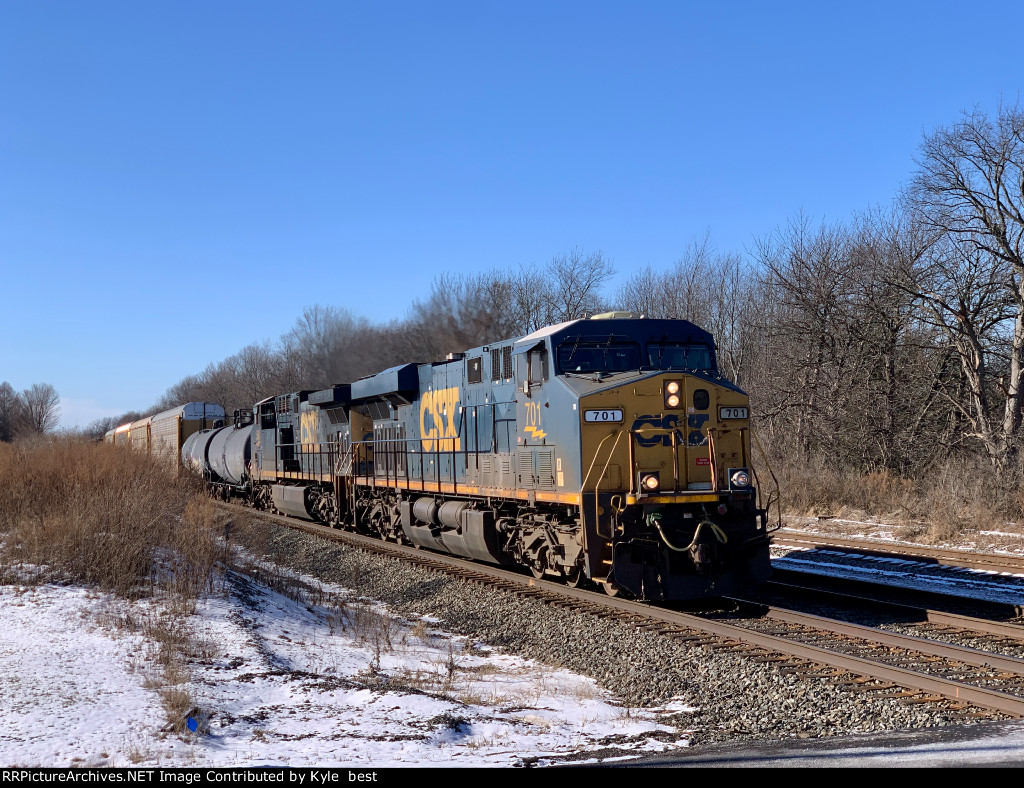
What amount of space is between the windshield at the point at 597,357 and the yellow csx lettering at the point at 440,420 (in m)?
3.80

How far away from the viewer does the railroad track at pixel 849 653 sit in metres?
6.54

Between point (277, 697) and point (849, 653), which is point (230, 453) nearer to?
point (277, 697)

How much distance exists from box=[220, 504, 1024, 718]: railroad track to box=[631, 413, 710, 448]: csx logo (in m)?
2.03

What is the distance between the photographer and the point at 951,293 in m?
21.7

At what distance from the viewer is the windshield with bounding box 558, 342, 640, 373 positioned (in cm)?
1091

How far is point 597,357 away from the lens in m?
11.0

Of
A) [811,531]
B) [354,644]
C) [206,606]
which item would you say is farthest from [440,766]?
[811,531]

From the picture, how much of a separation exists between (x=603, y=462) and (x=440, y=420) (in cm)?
560

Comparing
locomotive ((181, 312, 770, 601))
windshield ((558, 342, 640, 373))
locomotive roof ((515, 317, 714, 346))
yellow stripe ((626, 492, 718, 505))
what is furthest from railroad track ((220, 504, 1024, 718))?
locomotive roof ((515, 317, 714, 346))

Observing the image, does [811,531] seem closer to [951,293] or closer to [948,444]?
[948,444]

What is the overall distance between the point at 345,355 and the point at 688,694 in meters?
30.3

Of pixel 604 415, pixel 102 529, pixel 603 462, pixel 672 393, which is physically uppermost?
pixel 672 393

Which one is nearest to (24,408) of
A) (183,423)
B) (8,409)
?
(8,409)

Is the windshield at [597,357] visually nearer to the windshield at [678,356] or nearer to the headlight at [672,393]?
the windshield at [678,356]
